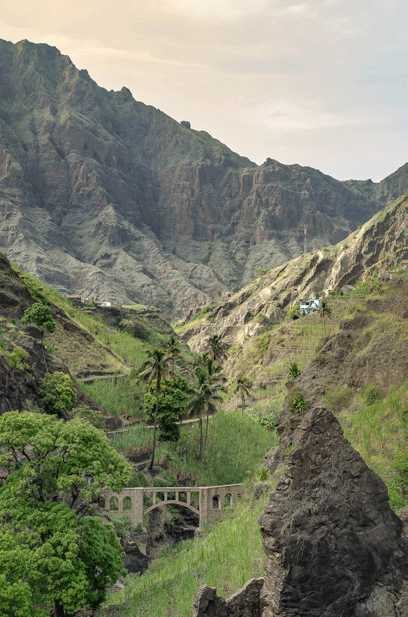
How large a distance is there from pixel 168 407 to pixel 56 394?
64.2ft

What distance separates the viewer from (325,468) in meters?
31.8

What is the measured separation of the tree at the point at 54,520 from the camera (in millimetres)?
41281

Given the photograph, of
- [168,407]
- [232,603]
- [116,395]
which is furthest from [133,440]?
[232,603]

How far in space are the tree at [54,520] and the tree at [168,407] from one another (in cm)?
5170

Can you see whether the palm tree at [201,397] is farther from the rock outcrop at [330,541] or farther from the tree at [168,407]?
the rock outcrop at [330,541]

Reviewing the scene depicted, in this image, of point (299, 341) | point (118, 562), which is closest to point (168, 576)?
point (118, 562)

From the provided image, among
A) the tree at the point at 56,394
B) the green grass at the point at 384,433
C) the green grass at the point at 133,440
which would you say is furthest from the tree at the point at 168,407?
the green grass at the point at 384,433

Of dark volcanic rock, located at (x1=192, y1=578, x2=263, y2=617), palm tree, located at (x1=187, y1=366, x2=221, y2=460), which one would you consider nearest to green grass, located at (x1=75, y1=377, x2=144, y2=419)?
palm tree, located at (x1=187, y1=366, x2=221, y2=460)

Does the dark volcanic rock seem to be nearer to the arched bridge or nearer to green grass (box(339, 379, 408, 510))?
green grass (box(339, 379, 408, 510))

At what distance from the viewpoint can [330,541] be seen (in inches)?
1189

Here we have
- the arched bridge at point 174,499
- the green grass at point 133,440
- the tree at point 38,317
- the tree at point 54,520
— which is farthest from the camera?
the tree at point 38,317

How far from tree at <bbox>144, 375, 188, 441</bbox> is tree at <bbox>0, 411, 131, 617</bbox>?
51.7 m

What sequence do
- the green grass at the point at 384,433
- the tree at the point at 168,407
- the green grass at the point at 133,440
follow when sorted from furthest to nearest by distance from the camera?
the tree at the point at 168,407
the green grass at the point at 133,440
the green grass at the point at 384,433

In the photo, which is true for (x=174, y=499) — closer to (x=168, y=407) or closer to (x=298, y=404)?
(x=168, y=407)
